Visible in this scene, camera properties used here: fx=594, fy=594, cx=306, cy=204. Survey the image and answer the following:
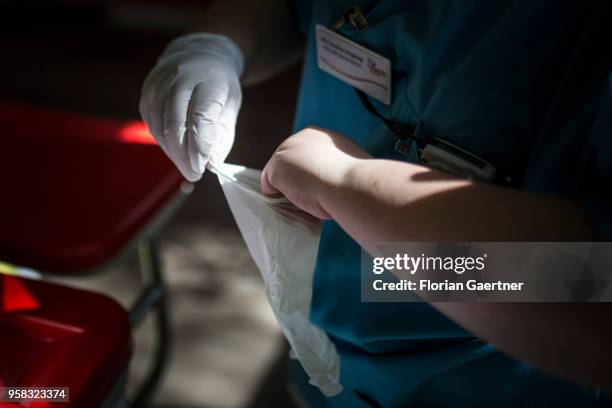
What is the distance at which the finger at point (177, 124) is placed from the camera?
0.62 m

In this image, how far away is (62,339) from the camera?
604mm

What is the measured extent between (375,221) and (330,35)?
0.25 metres

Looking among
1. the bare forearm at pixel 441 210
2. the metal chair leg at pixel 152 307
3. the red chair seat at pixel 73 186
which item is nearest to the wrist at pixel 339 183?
the bare forearm at pixel 441 210

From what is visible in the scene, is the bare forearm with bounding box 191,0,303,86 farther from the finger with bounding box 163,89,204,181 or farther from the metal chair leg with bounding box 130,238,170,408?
the metal chair leg with bounding box 130,238,170,408

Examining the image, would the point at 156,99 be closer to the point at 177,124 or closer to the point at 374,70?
the point at 177,124

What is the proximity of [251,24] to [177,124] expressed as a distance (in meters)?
0.20

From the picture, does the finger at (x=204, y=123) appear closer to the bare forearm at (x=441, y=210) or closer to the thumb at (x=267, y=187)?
the thumb at (x=267, y=187)

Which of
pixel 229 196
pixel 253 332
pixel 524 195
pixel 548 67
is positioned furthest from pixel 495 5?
pixel 253 332

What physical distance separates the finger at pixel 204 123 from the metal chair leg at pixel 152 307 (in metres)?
0.40

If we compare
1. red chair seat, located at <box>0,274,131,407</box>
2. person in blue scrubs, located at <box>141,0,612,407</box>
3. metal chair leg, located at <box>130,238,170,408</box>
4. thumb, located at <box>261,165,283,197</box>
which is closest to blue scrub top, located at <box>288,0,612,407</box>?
person in blue scrubs, located at <box>141,0,612,407</box>

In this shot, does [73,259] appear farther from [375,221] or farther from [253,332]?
[253,332]

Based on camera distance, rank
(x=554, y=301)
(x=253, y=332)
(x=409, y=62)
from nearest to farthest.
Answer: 1. (x=554, y=301)
2. (x=409, y=62)
3. (x=253, y=332)

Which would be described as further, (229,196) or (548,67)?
(229,196)

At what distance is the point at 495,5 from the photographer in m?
0.48
